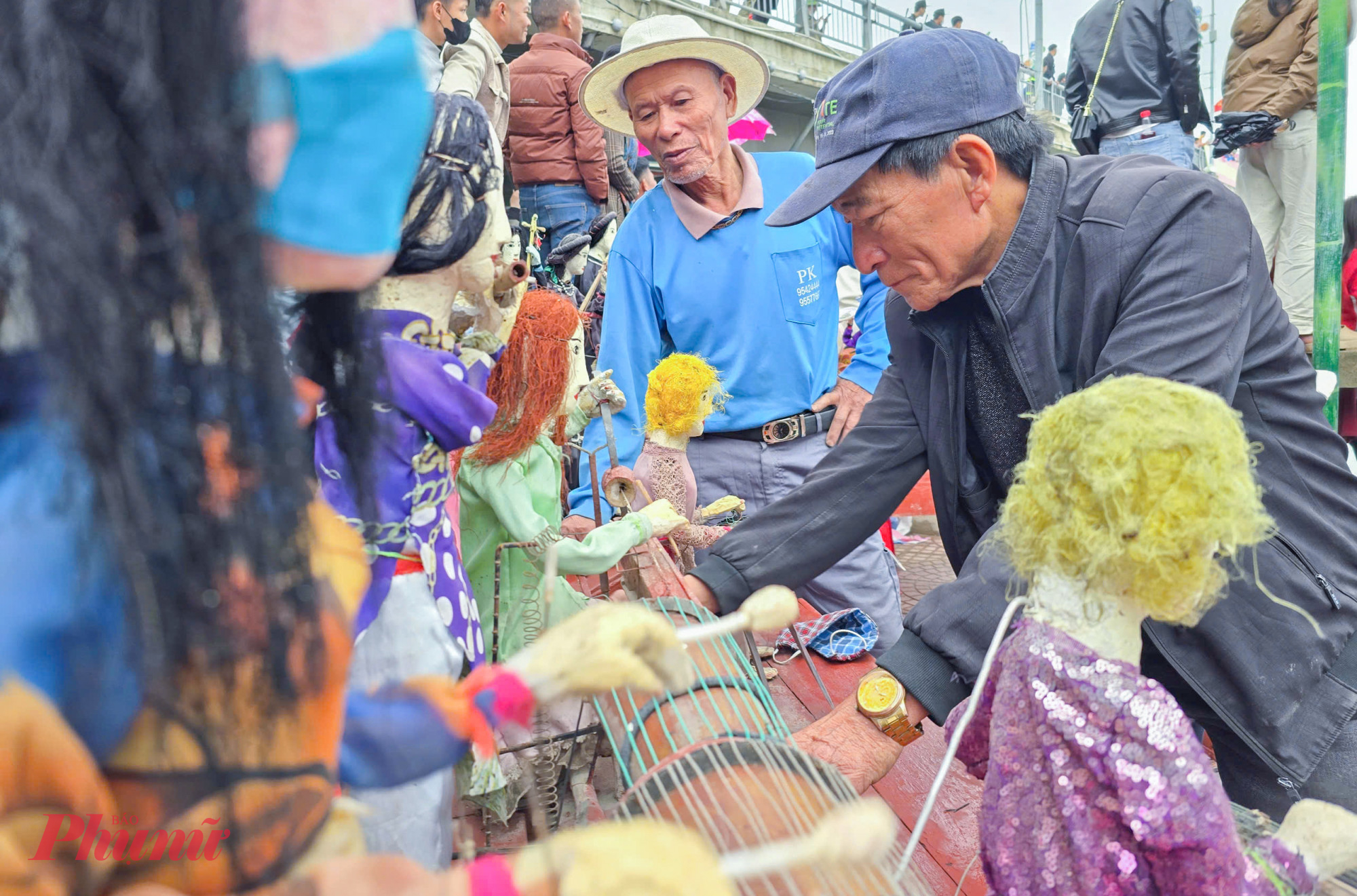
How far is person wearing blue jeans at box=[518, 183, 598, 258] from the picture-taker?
235 inches

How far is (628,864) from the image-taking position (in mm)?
650

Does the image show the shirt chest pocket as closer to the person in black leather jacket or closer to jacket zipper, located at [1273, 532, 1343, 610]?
jacket zipper, located at [1273, 532, 1343, 610]

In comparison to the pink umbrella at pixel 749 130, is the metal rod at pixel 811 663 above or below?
below

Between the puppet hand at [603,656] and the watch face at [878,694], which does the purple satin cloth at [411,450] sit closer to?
the puppet hand at [603,656]

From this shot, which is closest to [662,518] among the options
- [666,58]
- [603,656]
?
[603,656]

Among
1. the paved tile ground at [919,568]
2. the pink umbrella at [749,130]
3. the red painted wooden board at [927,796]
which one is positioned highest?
the pink umbrella at [749,130]

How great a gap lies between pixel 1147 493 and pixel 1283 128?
5.34 meters

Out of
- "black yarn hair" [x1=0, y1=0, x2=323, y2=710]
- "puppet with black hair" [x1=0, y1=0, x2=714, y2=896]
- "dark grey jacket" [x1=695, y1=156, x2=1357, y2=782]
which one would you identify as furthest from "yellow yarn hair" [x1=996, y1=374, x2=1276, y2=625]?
"black yarn hair" [x1=0, y1=0, x2=323, y2=710]

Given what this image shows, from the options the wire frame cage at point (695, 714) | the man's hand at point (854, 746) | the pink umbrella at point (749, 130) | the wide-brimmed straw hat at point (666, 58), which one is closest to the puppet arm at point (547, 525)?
the wire frame cage at point (695, 714)

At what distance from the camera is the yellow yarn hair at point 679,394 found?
2688 mm

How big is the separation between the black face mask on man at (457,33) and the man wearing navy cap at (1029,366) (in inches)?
114

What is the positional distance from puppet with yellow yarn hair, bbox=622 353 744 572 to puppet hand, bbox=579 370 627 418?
15 cm

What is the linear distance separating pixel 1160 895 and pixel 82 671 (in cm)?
125

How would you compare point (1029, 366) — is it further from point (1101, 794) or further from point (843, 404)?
point (843, 404)
